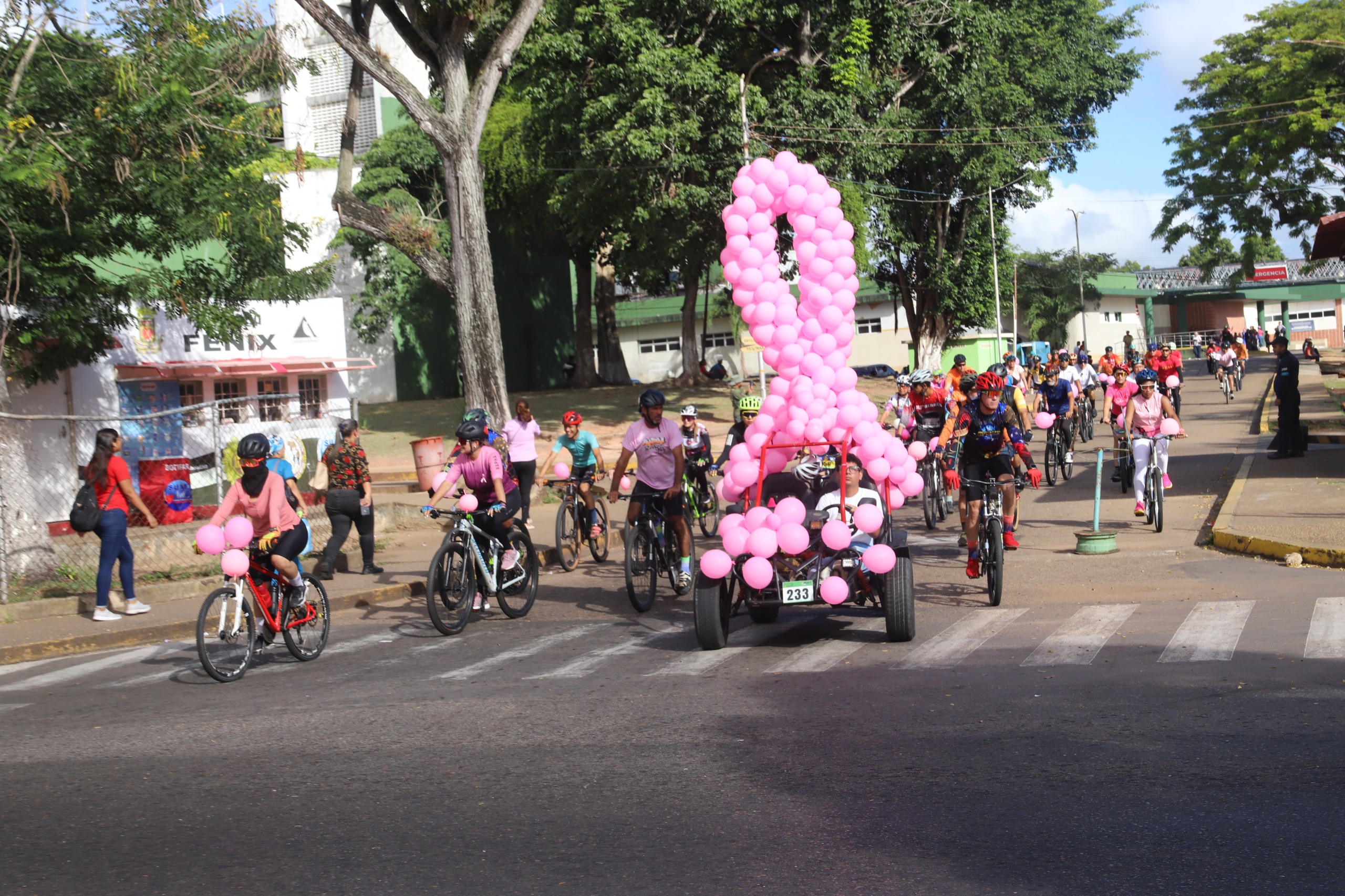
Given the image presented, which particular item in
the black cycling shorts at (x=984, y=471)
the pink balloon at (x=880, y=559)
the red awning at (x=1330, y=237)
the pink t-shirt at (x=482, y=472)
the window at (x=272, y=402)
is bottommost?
the pink balloon at (x=880, y=559)

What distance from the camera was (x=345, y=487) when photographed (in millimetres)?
14016

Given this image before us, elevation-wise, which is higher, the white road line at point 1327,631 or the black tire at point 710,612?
the black tire at point 710,612

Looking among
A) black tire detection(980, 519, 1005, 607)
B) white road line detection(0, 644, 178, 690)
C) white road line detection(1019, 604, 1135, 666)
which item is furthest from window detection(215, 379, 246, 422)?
white road line detection(1019, 604, 1135, 666)

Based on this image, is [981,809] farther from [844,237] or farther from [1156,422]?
[1156,422]

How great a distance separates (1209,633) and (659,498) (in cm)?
499

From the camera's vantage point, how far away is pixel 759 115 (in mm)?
34062

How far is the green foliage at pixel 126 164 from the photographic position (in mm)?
14164

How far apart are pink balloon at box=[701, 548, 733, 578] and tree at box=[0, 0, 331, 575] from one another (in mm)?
8060

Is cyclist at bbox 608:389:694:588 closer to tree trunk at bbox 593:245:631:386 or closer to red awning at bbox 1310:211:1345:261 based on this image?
red awning at bbox 1310:211:1345:261

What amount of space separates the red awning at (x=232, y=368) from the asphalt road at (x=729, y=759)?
12045 mm

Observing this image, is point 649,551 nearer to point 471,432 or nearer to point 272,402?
point 471,432

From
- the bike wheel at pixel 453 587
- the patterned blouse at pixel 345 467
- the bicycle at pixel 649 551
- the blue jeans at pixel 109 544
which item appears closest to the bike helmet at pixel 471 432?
the bike wheel at pixel 453 587

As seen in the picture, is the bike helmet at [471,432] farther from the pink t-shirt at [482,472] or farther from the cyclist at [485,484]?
the pink t-shirt at [482,472]

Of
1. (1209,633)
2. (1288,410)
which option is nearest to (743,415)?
(1209,633)
